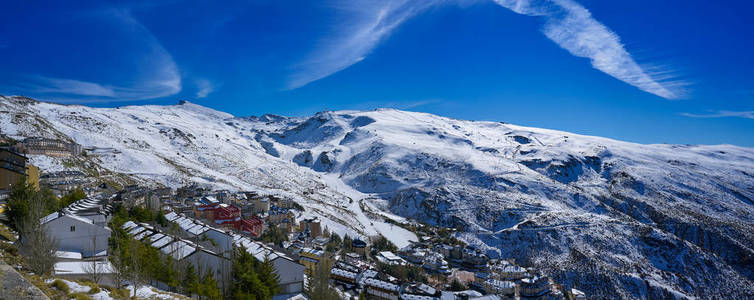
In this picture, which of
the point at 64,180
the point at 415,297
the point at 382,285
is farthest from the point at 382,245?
the point at 64,180

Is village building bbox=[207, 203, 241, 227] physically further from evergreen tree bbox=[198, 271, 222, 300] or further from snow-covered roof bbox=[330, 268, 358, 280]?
evergreen tree bbox=[198, 271, 222, 300]

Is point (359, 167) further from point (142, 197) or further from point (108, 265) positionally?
point (108, 265)

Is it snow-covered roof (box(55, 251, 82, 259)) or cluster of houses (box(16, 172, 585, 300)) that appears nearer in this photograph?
snow-covered roof (box(55, 251, 82, 259))

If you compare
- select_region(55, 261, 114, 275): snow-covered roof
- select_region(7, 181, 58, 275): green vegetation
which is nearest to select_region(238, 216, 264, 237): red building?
select_region(7, 181, 58, 275): green vegetation

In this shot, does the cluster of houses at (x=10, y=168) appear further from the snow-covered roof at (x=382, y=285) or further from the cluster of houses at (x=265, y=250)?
the snow-covered roof at (x=382, y=285)

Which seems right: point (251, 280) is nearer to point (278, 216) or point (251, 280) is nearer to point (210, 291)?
point (210, 291)

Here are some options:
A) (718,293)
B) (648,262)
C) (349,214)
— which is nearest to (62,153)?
(349,214)
